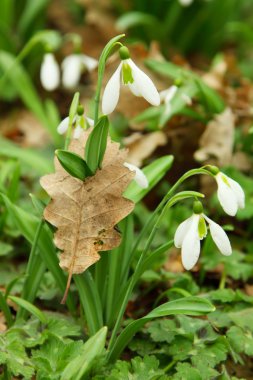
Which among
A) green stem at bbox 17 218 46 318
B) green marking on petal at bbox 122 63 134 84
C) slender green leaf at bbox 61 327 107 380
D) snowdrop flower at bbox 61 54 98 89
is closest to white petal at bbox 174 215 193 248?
slender green leaf at bbox 61 327 107 380

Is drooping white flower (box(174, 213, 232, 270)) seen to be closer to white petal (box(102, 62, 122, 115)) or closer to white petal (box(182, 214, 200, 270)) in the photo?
white petal (box(182, 214, 200, 270))

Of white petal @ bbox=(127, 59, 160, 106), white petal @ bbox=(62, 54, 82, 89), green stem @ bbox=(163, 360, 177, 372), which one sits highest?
white petal @ bbox=(127, 59, 160, 106)

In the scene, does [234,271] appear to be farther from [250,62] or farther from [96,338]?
[250,62]

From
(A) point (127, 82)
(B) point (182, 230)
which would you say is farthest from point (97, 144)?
(B) point (182, 230)

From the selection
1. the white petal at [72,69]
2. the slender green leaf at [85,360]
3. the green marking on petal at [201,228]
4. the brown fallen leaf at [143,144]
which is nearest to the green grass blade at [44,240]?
the slender green leaf at [85,360]

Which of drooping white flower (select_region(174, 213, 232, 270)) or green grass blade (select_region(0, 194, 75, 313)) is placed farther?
green grass blade (select_region(0, 194, 75, 313))

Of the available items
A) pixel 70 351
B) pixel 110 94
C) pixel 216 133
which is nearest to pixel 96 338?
pixel 70 351
